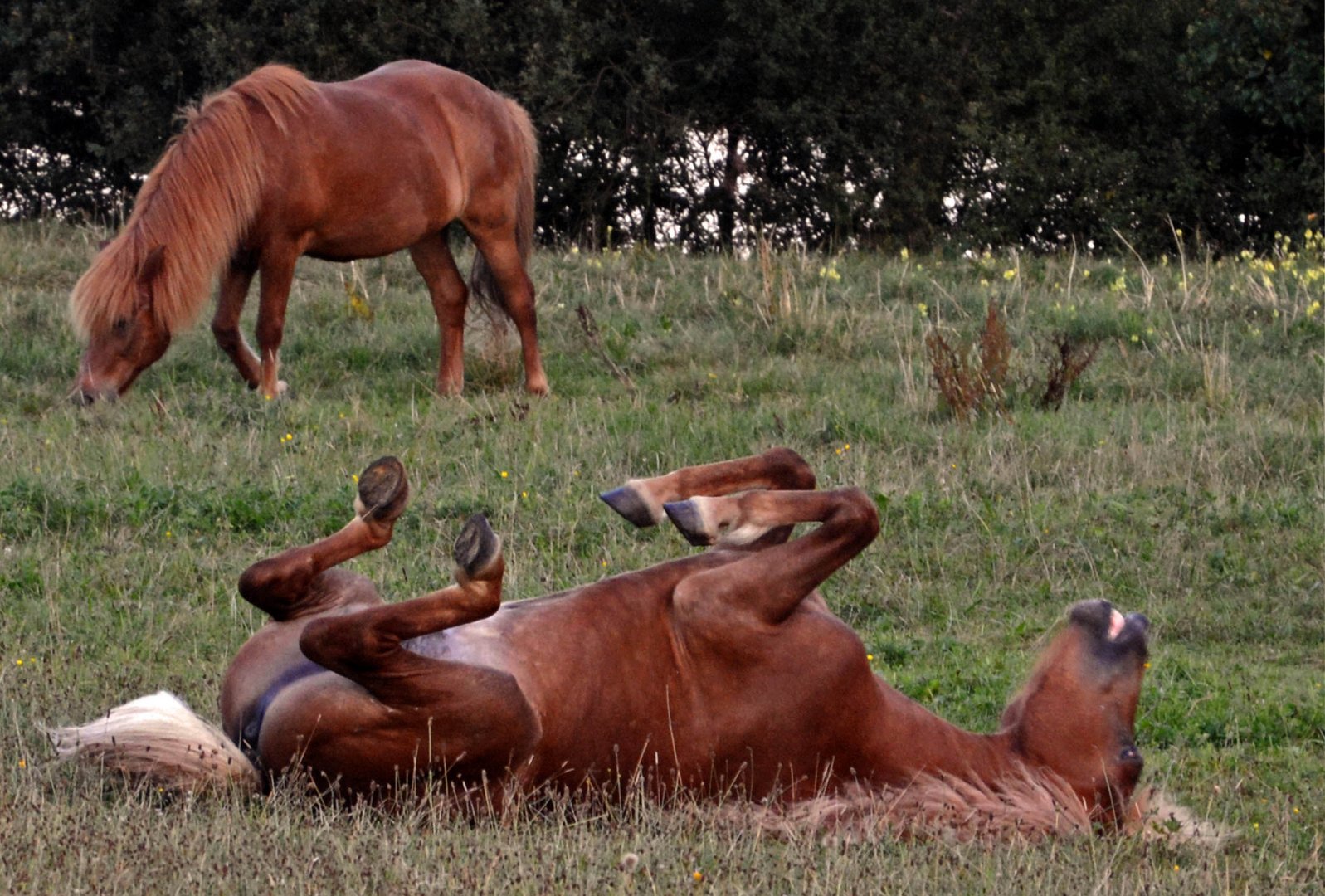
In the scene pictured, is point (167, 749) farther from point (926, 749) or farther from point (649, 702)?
point (926, 749)

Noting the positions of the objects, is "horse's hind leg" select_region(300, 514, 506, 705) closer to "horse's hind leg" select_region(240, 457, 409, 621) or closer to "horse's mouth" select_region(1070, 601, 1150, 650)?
"horse's hind leg" select_region(240, 457, 409, 621)

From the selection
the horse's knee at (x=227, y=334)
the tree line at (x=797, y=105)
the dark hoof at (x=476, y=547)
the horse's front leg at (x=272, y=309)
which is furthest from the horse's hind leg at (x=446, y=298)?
the tree line at (x=797, y=105)

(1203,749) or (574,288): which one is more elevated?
(574,288)

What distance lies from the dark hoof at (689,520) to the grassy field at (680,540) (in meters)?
0.74

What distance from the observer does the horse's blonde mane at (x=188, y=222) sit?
8.39m

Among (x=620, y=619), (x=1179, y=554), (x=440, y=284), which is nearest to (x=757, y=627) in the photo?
(x=620, y=619)

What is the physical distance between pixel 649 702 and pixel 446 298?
6703 mm

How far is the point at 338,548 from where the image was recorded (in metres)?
3.72

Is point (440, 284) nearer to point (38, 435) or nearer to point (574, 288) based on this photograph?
point (574, 288)

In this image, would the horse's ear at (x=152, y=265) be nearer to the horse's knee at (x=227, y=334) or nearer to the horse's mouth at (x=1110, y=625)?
the horse's knee at (x=227, y=334)

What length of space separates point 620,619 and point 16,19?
16786mm

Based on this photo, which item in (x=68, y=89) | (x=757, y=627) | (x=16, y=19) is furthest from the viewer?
(x=68, y=89)

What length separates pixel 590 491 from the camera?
7098 mm

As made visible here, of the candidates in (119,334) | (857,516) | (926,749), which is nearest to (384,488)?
(857,516)
